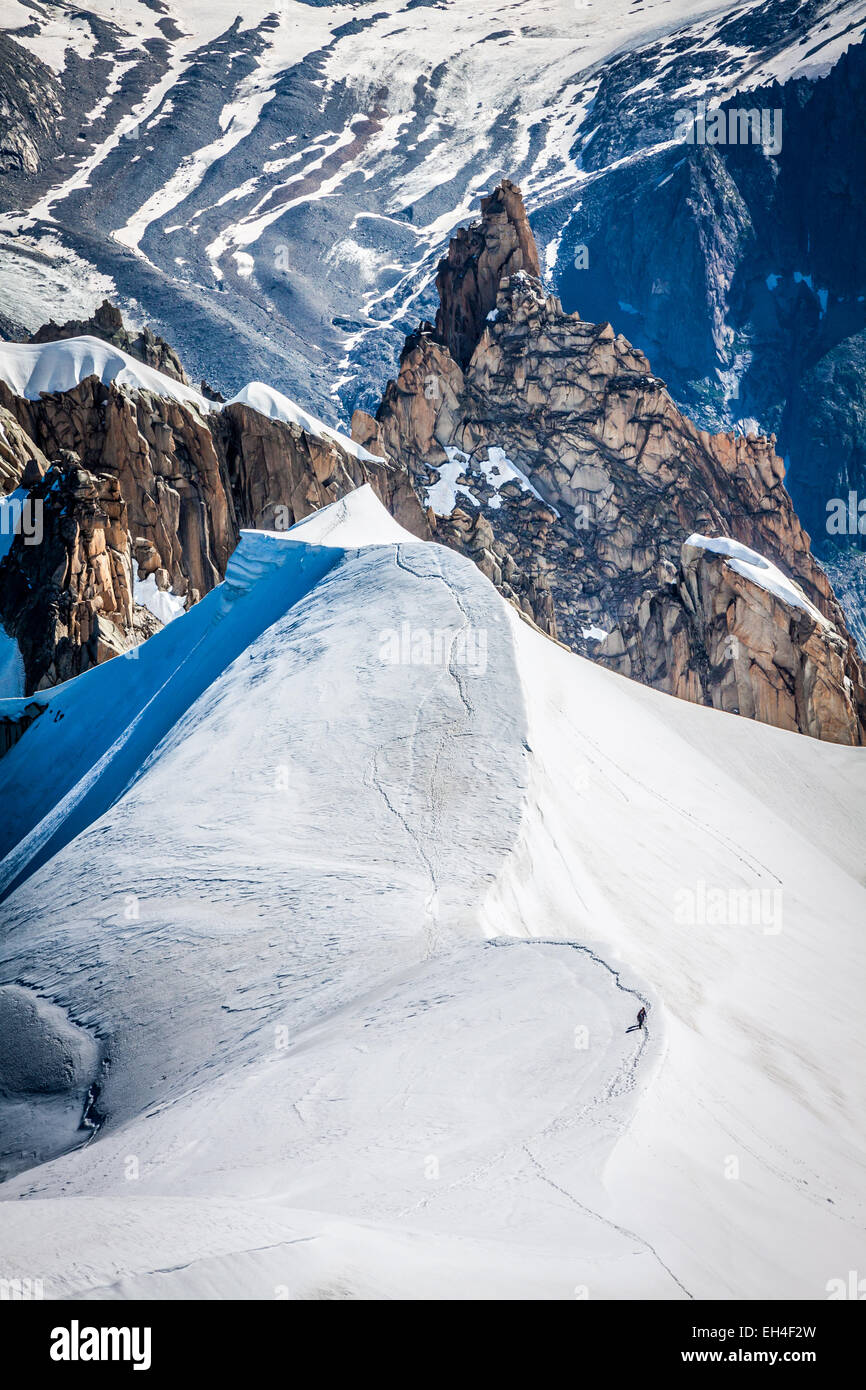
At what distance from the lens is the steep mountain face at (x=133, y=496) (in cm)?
3472

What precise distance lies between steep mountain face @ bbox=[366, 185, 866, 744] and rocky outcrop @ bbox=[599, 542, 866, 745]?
26686 mm

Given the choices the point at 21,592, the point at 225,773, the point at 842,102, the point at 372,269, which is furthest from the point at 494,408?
the point at 842,102

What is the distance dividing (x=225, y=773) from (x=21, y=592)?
1065 inches

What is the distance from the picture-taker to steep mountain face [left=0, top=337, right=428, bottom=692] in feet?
114

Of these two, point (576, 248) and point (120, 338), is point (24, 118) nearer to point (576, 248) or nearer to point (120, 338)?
point (576, 248)

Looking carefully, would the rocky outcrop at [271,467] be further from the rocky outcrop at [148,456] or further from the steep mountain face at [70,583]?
the steep mountain face at [70,583]

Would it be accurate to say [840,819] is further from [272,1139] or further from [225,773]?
[272,1139]

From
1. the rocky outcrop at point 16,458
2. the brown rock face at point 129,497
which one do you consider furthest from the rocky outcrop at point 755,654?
the rocky outcrop at point 16,458

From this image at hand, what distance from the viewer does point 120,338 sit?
70.6m

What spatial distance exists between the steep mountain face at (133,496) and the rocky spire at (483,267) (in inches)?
1082

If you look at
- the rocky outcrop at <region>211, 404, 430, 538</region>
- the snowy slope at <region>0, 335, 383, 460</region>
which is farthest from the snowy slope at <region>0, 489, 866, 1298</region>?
the rocky outcrop at <region>211, 404, 430, 538</region>

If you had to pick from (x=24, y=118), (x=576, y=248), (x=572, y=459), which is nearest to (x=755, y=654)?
(x=572, y=459)

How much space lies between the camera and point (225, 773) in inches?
453

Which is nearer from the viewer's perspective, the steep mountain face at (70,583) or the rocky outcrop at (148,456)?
the steep mountain face at (70,583)
